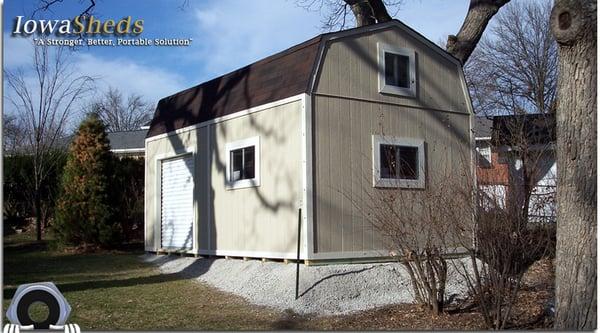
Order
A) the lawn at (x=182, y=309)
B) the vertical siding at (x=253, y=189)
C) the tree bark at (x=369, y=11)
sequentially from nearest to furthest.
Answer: the lawn at (x=182, y=309), the vertical siding at (x=253, y=189), the tree bark at (x=369, y=11)

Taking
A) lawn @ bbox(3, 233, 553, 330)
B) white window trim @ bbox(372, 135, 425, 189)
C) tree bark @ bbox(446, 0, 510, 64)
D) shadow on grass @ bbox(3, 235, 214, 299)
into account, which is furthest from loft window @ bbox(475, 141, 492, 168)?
shadow on grass @ bbox(3, 235, 214, 299)

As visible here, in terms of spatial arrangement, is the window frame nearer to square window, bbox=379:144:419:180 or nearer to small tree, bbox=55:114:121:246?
square window, bbox=379:144:419:180

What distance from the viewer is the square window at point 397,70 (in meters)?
10.9

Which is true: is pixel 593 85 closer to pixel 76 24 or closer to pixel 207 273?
pixel 207 273

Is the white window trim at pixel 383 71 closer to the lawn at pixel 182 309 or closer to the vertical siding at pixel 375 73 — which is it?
the vertical siding at pixel 375 73

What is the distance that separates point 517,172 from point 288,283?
3361 millimetres

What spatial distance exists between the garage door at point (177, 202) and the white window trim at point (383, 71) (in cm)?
418

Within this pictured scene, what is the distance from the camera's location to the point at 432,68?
37.4ft

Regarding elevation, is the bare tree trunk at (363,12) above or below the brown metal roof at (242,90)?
above

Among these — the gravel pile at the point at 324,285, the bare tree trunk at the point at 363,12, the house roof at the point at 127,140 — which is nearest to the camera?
the gravel pile at the point at 324,285

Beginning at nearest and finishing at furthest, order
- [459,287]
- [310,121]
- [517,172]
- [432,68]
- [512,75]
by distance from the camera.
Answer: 1. [517,172]
2. [459,287]
3. [310,121]
4. [432,68]
5. [512,75]

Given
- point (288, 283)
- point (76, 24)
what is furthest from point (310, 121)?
point (76, 24)

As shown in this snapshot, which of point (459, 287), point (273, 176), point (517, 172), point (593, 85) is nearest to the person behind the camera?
point (593, 85)

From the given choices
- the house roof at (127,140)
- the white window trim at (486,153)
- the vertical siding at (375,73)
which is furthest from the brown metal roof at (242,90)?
the house roof at (127,140)
